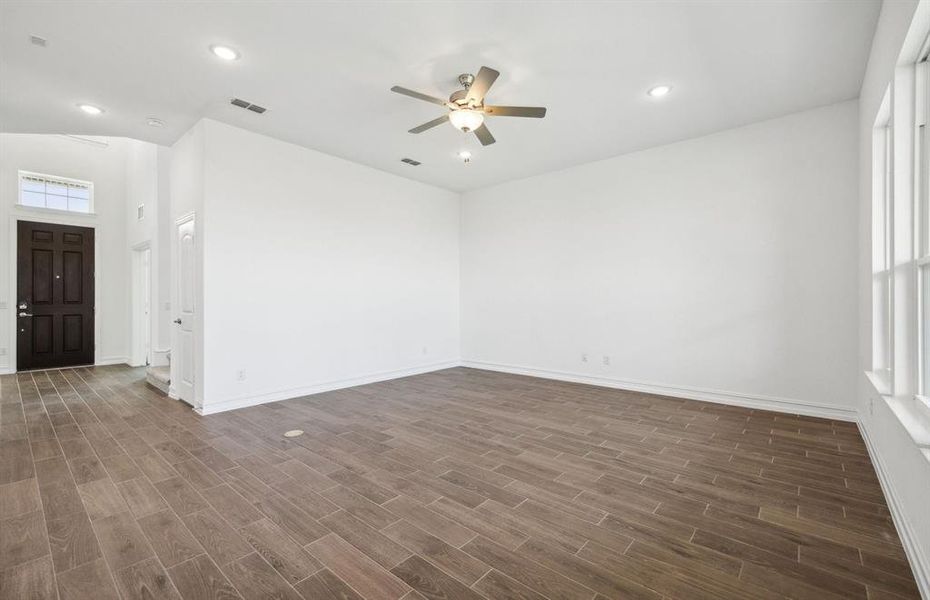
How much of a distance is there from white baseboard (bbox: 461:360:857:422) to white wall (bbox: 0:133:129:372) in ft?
25.3

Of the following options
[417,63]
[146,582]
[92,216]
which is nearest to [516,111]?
[417,63]

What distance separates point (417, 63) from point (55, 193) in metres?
8.01

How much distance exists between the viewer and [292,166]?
16.1ft

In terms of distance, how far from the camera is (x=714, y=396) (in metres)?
4.57

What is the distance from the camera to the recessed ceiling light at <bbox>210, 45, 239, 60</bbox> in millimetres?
2998

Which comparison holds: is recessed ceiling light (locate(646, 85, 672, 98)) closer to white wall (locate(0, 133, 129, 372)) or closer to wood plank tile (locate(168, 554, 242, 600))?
wood plank tile (locate(168, 554, 242, 600))

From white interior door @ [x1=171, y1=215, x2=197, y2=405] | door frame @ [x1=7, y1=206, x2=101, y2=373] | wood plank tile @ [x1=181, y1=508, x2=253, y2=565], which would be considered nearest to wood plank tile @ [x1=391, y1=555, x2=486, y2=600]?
wood plank tile @ [x1=181, y1=508, x2=253, y2=565]

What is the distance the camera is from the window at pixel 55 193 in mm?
6805

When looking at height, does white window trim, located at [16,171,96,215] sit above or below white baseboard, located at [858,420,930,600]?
above

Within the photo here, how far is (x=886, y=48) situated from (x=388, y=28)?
10.3 feet

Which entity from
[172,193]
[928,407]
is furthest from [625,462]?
[172,193]

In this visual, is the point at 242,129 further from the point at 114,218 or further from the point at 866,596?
the point at 866,596

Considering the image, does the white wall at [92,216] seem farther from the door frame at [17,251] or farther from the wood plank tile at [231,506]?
the wood plank tile at [231,506]

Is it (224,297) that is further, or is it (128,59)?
(224,297)
